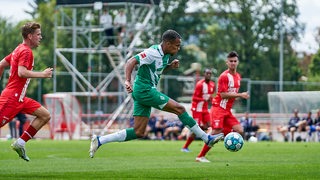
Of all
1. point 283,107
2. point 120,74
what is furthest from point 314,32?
point 283,107

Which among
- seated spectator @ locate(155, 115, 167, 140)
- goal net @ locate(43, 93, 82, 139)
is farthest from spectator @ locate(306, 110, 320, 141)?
goal net @ locate(43, 93, 82, 139)

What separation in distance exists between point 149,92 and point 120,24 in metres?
33.7

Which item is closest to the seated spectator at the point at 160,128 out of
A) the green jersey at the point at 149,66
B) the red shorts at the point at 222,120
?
the red shorts at the point at 222,120

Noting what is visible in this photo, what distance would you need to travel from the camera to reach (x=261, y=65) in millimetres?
74562

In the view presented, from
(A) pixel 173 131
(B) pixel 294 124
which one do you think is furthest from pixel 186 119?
(A) pixel 173 131

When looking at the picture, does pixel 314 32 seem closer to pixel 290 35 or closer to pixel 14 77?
pixel 290 35

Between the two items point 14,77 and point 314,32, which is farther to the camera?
point 314,32

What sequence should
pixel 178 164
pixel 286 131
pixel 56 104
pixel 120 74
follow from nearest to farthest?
pixel 178 164 → pixel 286 131 → pixel 56 104 → pixel 120 74

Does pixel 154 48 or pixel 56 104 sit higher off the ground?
pixel 154 48

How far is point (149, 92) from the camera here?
48.0ft

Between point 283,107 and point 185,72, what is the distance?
3544cm

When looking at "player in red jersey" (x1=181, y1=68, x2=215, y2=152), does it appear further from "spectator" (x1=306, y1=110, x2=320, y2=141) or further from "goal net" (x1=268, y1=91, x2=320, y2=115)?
"spectator" (x1=306, y1=110, x2=320, y2=141)

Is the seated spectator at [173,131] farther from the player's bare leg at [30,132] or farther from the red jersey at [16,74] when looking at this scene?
the red jersey at [16,74]

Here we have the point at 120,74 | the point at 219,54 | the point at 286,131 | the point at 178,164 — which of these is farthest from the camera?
the point at 219,54
